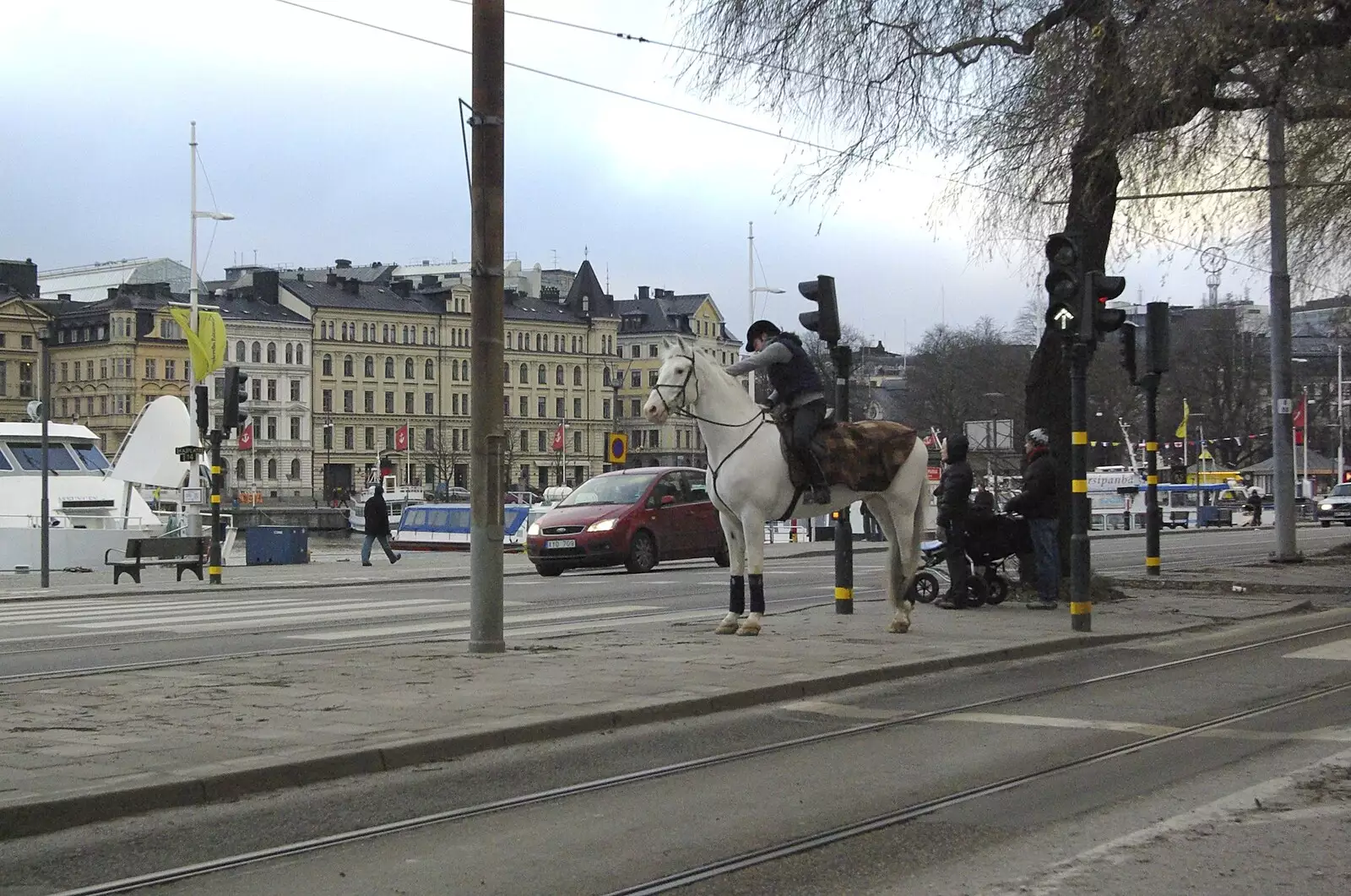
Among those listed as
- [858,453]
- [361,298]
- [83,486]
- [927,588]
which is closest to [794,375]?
[858,453]

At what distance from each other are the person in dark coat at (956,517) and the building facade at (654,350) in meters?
118

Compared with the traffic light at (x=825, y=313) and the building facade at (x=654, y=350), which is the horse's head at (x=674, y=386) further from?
the building facade at (x=654, y=350)

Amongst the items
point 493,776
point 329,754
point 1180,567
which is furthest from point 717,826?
point 1180,567

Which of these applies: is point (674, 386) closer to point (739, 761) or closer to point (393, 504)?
point (739, 761)

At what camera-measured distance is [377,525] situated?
36.4 metres

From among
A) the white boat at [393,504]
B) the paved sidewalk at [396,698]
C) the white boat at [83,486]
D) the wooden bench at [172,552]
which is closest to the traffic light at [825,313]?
the paved sidewalk at [396,698]

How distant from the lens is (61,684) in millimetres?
11477

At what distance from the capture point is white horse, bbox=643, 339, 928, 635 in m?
14.4

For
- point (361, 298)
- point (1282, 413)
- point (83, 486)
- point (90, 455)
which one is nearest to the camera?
point (1282, 413)

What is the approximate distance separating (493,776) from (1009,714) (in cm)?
365

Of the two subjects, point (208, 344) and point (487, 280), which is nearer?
point (487, 280)

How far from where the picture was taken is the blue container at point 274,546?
37.6m

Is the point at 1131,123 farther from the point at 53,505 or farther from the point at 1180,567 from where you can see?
the point at 53,505

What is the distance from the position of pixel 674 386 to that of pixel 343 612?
6.81 meters
